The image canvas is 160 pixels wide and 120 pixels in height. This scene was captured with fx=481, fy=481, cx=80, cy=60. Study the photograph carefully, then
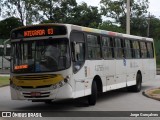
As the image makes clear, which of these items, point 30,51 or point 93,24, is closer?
point 30,51

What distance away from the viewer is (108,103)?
1794 centimetres

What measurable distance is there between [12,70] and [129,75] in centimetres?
744

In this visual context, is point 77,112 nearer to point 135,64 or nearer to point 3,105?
point 3,105

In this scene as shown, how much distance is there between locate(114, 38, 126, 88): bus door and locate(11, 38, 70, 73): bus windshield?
5.18 meters

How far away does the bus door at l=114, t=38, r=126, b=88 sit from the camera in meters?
20.5

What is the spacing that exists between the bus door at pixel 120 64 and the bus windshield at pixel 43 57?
204 inches

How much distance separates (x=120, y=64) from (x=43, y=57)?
235 inches

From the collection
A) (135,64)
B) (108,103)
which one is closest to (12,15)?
(135,64)

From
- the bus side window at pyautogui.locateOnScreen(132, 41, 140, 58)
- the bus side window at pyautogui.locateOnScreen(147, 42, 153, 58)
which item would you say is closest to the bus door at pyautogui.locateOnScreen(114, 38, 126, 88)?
the bus side window at pyautogui.locateOnScreen(132, 41, 140, 58)

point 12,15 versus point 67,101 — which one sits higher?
point 12,15

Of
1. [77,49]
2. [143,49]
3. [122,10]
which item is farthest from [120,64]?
[122,10]

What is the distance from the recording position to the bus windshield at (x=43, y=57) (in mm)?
15523

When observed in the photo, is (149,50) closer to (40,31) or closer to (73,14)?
(40,31)

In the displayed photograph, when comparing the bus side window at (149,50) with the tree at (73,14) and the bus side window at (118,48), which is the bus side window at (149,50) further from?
the tree at (73,14)
